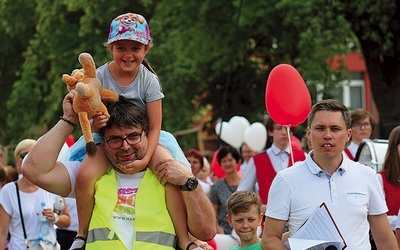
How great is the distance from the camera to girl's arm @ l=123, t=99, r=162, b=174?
19.5 ft

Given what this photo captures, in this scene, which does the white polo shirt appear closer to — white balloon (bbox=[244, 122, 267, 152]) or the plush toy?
the plush toy

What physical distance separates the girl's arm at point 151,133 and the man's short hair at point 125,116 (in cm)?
3

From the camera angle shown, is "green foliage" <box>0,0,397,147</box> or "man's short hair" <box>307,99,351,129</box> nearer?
"man's short hair" <box>307,99,351,129</box>

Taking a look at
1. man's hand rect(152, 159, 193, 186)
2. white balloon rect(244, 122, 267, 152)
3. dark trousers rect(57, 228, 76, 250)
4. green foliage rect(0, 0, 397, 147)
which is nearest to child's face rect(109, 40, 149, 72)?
man's hand rect(152, 159, 193, 186)

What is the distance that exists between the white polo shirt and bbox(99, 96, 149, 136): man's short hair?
968 millimetres

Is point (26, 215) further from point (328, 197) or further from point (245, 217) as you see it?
point (328, 197)

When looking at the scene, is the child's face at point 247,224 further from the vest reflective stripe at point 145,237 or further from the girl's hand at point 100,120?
the girl's hand at point 100,120

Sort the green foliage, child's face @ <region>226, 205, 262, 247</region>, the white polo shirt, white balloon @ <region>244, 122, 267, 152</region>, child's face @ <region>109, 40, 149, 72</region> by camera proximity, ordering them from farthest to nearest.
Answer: the green foliage → white balloon @ <region>244, 122, 267, 152</region> → child's face @ <region>226, 205, 262, 247</region> → the white polo shirt → child's face @ <region>109, 40, 149, 72</region>

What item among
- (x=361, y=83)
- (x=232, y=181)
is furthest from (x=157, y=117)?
(x=361, y=83)

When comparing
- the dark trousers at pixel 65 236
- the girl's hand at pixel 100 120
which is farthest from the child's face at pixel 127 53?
the dark trousers at pixel 65 236

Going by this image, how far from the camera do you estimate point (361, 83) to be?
1706 inches

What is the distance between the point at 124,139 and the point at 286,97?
3687mm

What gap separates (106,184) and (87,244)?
0.35 m

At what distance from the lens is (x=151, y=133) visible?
19.9ft
